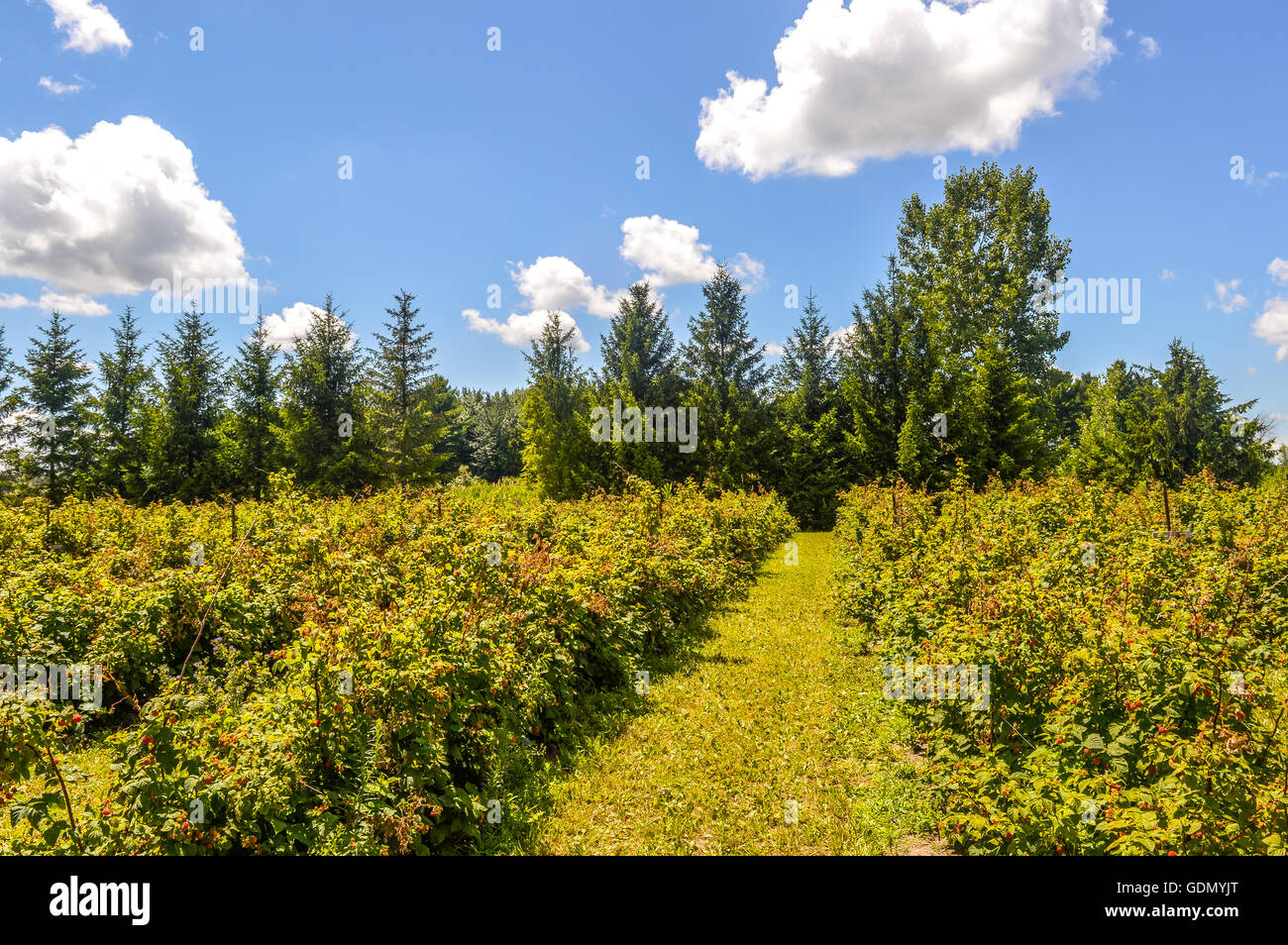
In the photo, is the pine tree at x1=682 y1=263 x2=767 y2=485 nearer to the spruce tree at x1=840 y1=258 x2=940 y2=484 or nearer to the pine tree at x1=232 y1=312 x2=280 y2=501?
the spruce tree at x1=840 y1=258 x2=940 y2=484

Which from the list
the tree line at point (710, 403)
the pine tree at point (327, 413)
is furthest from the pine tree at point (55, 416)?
the pine tree at point (327, 413)

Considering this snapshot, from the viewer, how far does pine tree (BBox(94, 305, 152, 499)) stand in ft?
102

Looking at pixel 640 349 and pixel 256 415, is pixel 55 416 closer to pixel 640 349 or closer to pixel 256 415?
pixel 256 415

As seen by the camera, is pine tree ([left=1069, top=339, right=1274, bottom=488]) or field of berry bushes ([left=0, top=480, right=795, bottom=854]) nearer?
field of berry bushes ([left=0, top=480, right=795, bottom=854])

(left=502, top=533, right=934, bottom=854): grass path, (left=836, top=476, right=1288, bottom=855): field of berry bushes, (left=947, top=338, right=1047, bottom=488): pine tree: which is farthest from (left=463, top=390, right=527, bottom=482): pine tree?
(left=836, top=476, right=1288, bottom=855): field of berry bushes

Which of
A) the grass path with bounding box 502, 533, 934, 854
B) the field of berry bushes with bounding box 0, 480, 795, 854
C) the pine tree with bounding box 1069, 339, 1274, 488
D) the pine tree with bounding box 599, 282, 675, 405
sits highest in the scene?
the pine tree with bounding box 599, 282, 675, 405

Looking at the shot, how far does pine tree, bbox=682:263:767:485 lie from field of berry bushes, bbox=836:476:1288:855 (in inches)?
923

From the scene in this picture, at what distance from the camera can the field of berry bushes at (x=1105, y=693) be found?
9.90ft

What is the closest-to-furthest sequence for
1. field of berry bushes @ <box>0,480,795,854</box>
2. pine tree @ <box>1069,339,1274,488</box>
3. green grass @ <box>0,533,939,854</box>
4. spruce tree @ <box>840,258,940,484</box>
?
field of berry bushes @ <box>0,480,795,854</box> → green grass @ <box>0,533,939,854</box> → pine tree @ <box>1069,339,1274,488</box> → spruce tree @ <box>840,258,940,484</box>

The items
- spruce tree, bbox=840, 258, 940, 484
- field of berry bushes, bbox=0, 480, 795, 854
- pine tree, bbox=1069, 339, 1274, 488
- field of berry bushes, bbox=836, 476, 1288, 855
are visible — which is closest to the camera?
field of berry bushes, bbox=836, 476, 1288, 855

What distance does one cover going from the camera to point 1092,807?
3201 millimetres
